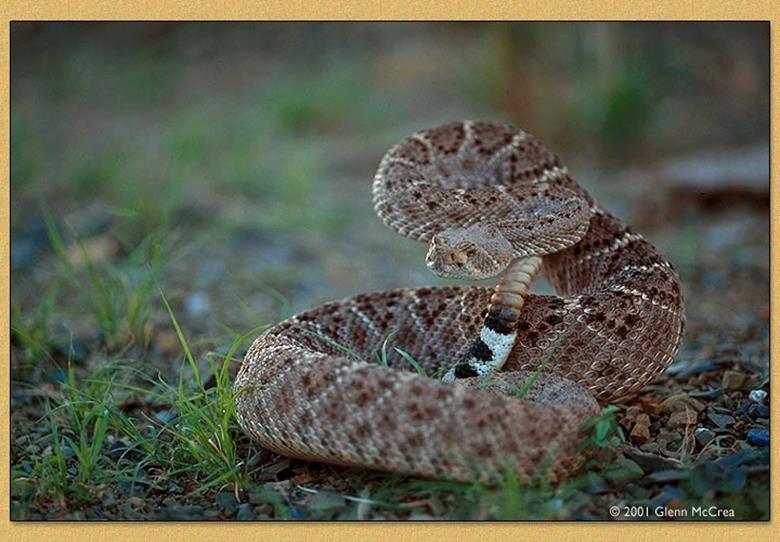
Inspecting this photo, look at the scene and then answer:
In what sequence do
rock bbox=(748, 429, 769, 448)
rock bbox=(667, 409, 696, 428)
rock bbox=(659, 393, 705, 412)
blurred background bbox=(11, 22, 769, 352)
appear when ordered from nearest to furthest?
rock bbox=(748, 429, 769, 448) → rock bbox=(667, 409, 696, 428) → rock bbox=(659, 393, 705, 412) → blurred background bbox=(11, 22, 769, 352)

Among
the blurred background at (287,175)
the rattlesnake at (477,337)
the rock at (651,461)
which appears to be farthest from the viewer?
the blurred background at (287,175)

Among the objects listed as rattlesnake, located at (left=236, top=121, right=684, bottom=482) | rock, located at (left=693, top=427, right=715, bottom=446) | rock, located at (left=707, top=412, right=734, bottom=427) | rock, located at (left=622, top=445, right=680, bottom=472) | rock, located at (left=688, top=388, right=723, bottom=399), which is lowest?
rock, located at (left=688, top=388, right=723, bottom=399)

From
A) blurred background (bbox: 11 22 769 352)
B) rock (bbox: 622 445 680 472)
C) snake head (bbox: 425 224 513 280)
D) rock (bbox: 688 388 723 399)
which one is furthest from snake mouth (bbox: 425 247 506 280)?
blurred background (bbox: 11 22 769 352)

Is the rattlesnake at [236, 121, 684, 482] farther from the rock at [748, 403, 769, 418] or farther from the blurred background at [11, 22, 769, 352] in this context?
the blurred background at [11, 22, 769, 352]

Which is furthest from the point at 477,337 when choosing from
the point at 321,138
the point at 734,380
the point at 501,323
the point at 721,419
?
the point at 321,138

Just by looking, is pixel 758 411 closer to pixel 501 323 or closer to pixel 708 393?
pixel 708 393

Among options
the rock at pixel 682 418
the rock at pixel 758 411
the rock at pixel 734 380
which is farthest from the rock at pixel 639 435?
the rock at pixel 734 380

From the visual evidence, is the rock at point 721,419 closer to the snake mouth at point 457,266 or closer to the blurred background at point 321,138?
the snake mouth at point 457,266
